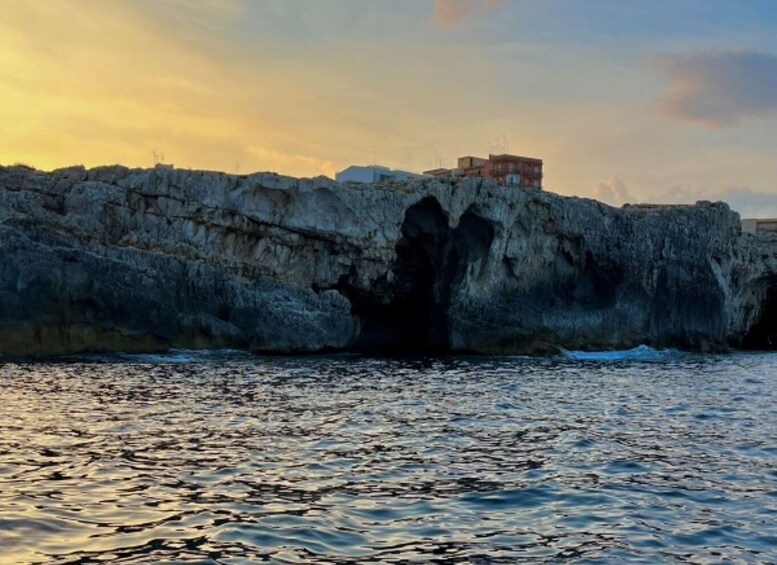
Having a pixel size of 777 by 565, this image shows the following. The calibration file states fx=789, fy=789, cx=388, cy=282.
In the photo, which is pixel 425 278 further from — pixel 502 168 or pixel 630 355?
pixel 502 168

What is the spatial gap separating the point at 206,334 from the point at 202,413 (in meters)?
21.7

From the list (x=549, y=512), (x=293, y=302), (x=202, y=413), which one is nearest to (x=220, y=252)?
(x=293, y=302)

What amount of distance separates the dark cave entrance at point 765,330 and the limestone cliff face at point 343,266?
10.1m

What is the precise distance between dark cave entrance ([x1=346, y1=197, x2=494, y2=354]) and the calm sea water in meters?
25.7

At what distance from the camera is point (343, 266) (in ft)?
161

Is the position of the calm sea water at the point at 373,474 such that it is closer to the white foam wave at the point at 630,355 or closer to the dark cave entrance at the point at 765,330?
the white foam wave at the point at 630,355

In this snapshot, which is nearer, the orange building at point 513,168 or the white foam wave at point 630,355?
the white foam wave at point 630,355

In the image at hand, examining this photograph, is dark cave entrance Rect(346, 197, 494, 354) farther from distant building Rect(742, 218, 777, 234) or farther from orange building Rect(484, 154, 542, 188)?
distant building Rect(742, 218, 777, 234)

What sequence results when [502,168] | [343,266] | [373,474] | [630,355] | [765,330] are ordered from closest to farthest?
[373,474] < [343,266] < [630,355] < [765,330] < [502,168]

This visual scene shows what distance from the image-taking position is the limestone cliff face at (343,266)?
37.4 metres

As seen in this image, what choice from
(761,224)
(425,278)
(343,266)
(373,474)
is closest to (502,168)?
(761,224)

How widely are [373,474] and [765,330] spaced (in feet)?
248

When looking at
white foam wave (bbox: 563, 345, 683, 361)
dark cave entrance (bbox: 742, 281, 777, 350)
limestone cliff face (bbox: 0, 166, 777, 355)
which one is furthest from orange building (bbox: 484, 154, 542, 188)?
white foam wave (bbox: 563, 345, 683, 361)

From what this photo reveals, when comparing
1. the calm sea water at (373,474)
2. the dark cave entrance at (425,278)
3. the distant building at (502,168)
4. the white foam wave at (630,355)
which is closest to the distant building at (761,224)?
the distant building at (502,168)
